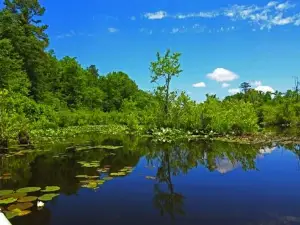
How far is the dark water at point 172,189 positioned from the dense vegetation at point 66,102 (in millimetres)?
6880

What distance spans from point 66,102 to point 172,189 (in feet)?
140

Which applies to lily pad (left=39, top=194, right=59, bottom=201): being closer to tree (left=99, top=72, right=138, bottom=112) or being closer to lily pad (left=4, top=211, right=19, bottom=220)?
lily pad (left=4, top=211, right=19, bottom=220)

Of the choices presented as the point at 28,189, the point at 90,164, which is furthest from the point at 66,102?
the point at 28,189

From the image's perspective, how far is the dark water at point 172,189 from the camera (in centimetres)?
552

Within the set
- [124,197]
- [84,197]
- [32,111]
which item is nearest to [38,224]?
[84,197]

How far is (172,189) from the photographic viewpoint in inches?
290

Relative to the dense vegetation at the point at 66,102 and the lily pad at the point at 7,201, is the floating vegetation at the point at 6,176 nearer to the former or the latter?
the lily pad at the point at 7,201

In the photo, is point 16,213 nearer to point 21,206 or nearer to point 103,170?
point 21,206

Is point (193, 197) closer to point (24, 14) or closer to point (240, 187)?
point (240, 187)

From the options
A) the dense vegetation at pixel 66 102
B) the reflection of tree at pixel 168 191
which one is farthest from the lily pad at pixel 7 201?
the dense vegetation at pixel 66 102

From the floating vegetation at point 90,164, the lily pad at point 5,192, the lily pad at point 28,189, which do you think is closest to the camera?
the lily pad at point 5,192

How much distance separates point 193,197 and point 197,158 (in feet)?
17.6

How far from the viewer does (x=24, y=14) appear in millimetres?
35750

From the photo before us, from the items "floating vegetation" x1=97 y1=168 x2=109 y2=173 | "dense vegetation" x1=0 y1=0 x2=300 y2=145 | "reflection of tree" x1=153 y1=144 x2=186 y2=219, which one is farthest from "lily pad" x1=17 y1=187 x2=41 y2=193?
"dense vegetation" x1=0 y1=0 x2=300 y2=145
